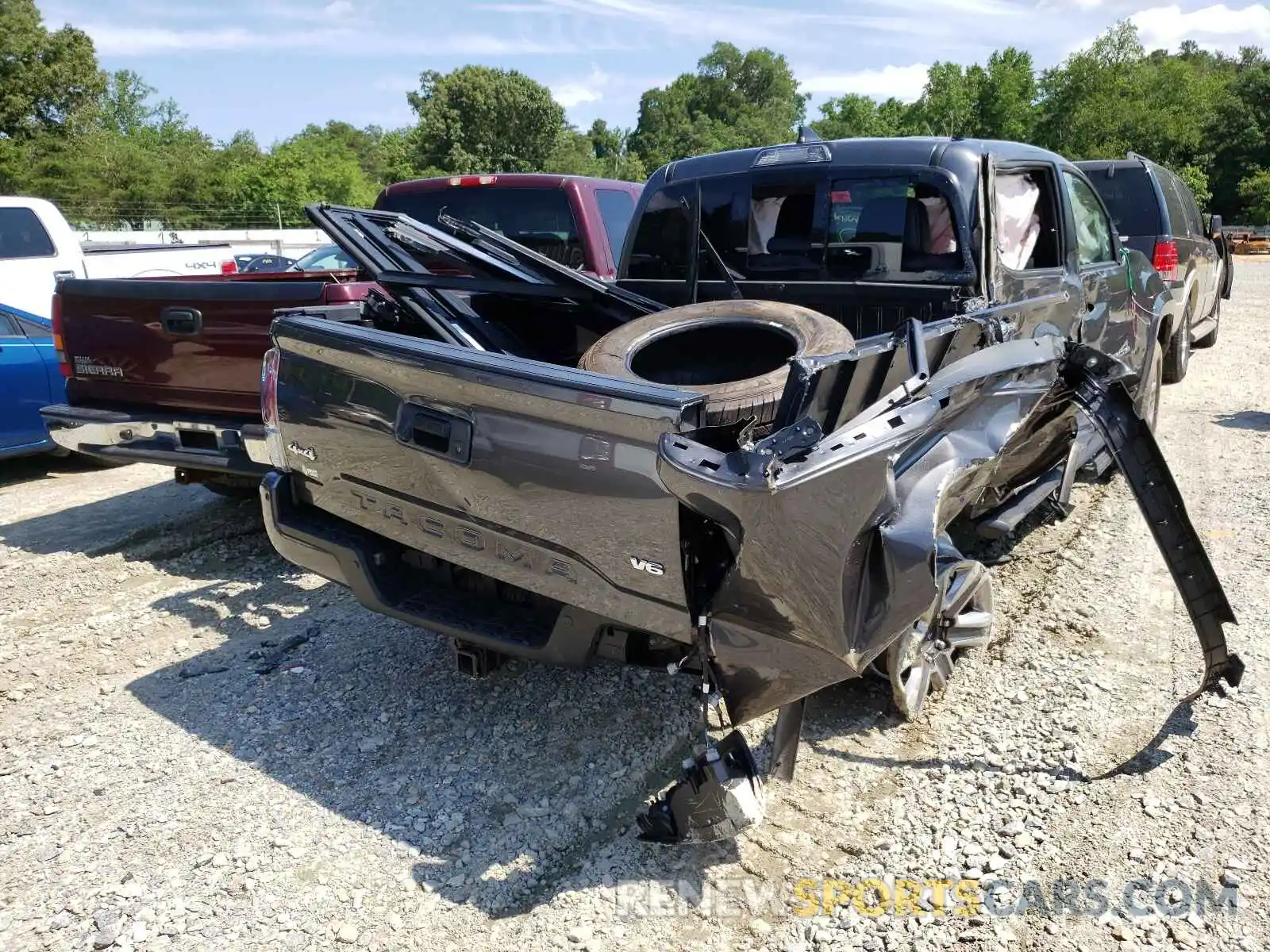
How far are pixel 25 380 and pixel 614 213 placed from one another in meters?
4.53

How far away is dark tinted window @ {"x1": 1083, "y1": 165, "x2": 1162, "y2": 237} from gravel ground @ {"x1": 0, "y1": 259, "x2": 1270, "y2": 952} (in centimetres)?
559

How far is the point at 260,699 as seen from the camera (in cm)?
374

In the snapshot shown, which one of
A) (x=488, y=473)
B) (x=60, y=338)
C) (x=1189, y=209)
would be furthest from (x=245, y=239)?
(x=488, y=473)

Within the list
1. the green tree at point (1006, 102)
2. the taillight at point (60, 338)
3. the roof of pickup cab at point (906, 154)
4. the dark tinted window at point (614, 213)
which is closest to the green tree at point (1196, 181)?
the green tree at point (1006, 102)

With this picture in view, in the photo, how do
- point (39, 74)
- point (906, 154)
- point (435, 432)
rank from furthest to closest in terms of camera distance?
point (39, 74), point (906, 154), point (435, 432)

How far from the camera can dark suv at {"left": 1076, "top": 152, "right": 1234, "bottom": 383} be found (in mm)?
8703

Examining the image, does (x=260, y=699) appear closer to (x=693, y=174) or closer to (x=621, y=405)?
(x=621, y=405)

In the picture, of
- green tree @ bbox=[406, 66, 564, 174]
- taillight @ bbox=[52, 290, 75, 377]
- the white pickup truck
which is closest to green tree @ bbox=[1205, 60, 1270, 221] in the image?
green tree @ bbox=[406, 66, 564, 174]

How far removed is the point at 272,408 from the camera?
135 inches

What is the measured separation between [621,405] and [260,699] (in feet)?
7.49

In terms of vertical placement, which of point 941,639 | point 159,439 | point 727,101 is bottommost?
point 941,639

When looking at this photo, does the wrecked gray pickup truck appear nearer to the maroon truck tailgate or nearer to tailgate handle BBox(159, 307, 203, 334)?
the maroon truck tailgate

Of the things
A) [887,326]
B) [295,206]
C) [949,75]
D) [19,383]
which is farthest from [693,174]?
[949,75]

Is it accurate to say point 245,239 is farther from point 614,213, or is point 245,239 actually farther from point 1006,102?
point 1006,102
